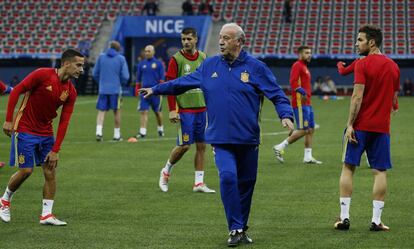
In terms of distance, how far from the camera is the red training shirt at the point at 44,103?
10578 mm

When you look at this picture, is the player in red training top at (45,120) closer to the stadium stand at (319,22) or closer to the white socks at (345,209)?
the white socks at (345,209)

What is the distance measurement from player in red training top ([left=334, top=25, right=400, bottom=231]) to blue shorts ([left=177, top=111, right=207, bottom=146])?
3347mm

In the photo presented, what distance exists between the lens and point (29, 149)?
1076cm

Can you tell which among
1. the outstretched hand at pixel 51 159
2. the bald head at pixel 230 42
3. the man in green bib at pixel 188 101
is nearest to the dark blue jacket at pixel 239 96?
the bald head at pixel 230 42

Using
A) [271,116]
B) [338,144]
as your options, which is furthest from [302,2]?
[338,144]

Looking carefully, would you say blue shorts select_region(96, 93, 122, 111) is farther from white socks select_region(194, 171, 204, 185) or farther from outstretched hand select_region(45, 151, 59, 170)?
outstretched hand select_region(45, 151, 59, 170)

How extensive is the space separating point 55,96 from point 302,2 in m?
42.8

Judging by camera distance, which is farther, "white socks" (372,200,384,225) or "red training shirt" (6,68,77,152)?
"red training shirt" (6,68,77,152)

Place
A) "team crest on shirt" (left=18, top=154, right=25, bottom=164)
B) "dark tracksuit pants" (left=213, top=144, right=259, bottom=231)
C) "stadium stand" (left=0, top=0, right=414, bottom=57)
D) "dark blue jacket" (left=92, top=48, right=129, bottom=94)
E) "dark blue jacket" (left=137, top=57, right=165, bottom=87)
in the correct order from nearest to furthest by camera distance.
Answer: "dark tracksuit pants" (left=213, top=144, right=259, bottom=231) < "team crest on shirt" (left=18, top=154, right=25, bottom=164) < "dark blue jacket" (left=92, top=48, right=129, bottom=94) < "dark blue jacket" (left=137, top=57, right=165, bottom=87) < "stadium stand" (left=0, top=0, right=414, bottom=57)

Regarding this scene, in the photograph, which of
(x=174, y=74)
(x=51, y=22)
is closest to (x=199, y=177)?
(x=174, y=74)

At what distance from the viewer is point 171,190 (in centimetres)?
1388

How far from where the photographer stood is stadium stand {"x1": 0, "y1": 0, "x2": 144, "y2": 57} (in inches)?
1975

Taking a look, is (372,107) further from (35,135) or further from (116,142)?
(116,142)

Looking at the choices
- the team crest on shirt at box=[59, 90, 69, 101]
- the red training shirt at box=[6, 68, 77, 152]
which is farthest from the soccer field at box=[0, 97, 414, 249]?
the team crest on shirt at box=[59, 90, 69, 101]
